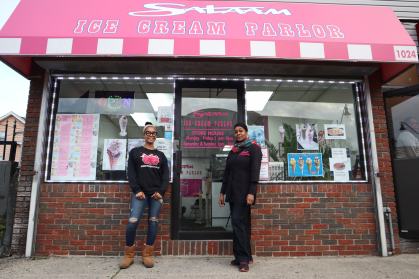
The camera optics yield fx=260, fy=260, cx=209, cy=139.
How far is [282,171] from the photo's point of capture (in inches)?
153

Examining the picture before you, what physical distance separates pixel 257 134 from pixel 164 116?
4.78ft

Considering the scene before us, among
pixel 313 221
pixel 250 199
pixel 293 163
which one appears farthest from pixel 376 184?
pixel 250 199

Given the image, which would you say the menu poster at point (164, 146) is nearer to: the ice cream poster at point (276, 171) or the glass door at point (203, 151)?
the glass door at point (203, 151)

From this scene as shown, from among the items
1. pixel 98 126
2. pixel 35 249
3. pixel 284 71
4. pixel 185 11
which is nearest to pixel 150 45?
pixel 185 11

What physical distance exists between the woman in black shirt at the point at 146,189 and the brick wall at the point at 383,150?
314 cm

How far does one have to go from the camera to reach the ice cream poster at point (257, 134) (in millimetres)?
3971

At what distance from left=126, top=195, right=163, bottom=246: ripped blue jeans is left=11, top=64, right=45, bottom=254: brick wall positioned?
1.64 metres

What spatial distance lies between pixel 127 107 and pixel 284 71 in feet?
8.11

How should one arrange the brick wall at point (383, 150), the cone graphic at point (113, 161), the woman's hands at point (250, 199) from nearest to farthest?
the woman's hands at point (250, 199)
the brick wall at point (383, 150)
the cone graphic at point (113, 161)

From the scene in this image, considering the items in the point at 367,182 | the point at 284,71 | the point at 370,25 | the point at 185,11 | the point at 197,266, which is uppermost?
the point at 185,11

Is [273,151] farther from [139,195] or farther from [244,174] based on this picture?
[139,195]

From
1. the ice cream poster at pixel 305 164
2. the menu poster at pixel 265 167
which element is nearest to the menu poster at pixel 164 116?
the menu poster at pixel 265 167

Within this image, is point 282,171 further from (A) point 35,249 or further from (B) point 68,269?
(A) point 35,249

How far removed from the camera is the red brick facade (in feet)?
11.7
